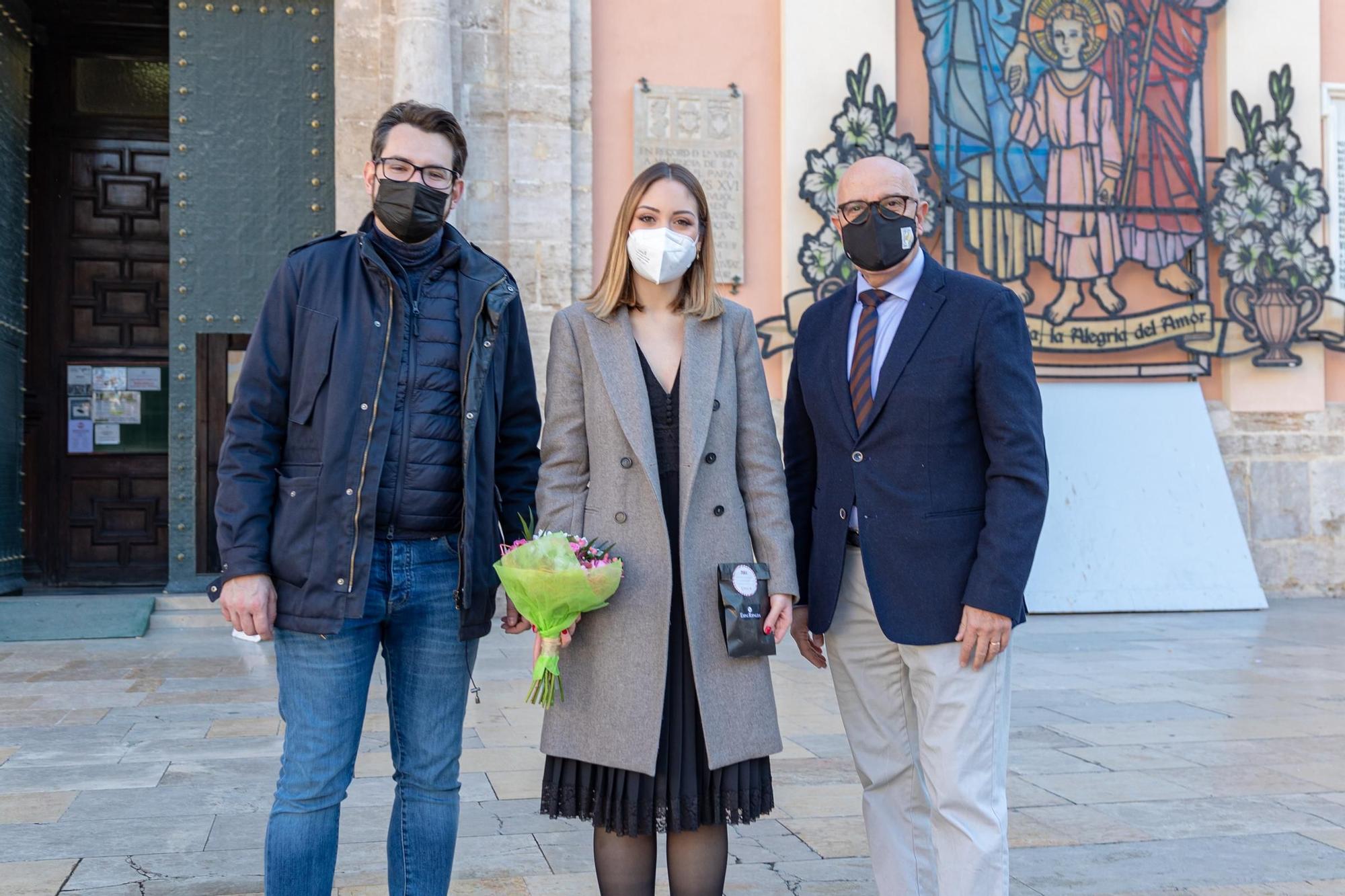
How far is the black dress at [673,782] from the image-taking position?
2576mm

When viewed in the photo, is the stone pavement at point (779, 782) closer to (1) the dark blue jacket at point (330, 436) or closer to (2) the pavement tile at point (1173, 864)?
(2) the pavement tile at point (1173, 864)

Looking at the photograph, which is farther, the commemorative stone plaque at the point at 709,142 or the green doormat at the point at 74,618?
the commemorative stone plaque at the point at 709,142

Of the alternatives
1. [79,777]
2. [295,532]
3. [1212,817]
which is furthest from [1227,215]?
[295,532]

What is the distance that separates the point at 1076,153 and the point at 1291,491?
10.1 feet

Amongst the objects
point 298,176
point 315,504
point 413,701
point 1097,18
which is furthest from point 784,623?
point 1097,18

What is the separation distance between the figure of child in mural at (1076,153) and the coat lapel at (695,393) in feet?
23.9

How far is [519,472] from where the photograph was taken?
9.40ft

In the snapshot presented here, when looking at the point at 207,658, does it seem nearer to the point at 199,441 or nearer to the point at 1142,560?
the point at 199,441

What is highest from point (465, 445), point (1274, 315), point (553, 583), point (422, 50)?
point (422, 50)

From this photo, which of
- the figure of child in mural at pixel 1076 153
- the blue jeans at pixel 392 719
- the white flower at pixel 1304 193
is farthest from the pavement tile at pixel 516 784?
the white flower at pixel 1304 193

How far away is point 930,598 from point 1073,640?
552cm

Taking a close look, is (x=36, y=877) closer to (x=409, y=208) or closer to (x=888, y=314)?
(x=409, y=208)

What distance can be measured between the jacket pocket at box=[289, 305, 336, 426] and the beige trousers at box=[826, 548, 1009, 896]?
A: 121cm

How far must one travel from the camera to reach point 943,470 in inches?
106
